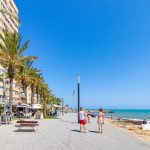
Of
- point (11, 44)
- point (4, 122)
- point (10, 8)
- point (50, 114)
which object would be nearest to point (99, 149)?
point (4, 122)

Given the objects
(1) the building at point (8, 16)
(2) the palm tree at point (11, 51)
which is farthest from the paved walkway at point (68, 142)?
(1) the building at point (8, 16)

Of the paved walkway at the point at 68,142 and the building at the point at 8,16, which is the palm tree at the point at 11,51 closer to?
the paved walkway at the point at 68,142

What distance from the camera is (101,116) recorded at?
19.8 metres

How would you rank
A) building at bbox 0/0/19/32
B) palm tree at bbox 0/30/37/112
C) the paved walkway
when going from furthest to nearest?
building at bbox 0/0/19/32 → palm tree at bbox 0/30/37/112 → the paved walkway

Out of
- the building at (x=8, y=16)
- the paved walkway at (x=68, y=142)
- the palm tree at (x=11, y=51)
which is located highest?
the building at (x=8, y=16)

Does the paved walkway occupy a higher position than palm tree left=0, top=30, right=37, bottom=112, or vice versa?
palm tree left=0, top=30, right=37, bottom=112

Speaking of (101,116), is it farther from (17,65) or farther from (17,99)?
(17,99)

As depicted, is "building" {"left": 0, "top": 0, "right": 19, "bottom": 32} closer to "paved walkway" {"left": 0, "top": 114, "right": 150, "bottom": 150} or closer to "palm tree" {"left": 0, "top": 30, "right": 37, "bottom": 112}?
"palm tree" {"left": 0, "top": 30, "right": 37, "bottom": 112}

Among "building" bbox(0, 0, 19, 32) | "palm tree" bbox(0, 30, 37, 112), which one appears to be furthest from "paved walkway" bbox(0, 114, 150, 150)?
"building" bbox(0, 0, 19, 32)

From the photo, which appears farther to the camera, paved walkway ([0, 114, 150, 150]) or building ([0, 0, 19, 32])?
building ([0, 0, 19, 32])

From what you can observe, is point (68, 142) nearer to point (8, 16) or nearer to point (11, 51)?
point (11, 51)

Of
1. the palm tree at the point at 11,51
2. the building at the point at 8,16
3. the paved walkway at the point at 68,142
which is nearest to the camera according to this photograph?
the paved walkway at the point at 68,142

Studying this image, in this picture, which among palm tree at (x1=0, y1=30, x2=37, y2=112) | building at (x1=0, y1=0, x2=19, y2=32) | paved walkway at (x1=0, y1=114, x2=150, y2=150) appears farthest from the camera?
building at (x1=0, y1=0, x2=19, y2=32)

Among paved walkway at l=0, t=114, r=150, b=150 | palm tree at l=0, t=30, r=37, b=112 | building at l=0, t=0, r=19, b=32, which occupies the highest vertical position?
building at l=0, t=0, r=19, b=32
